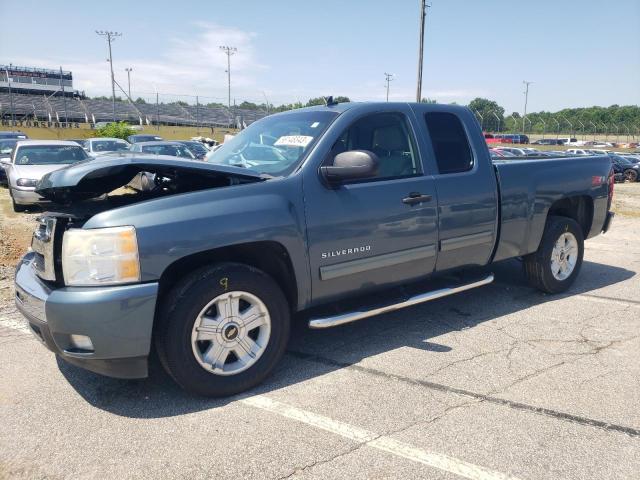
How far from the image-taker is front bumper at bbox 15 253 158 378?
281cm

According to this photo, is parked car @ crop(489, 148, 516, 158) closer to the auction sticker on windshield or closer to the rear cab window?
the rear cab window

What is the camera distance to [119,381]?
350cm

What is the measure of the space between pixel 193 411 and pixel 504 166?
11.2ft

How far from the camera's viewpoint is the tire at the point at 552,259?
5219 mm

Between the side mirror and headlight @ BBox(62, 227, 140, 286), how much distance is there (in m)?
1.36

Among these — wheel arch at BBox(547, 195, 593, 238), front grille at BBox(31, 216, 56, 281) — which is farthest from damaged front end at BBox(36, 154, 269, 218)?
wheel arch at BBox(547, 195, 593, 238)

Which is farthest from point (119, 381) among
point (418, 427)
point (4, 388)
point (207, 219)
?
point (418, 427)

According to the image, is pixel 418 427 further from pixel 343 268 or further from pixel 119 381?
pixel 119 381

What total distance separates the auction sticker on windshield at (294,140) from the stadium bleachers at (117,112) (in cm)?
5653

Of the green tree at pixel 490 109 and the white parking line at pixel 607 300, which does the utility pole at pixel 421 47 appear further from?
the green tree at pixel 490 109

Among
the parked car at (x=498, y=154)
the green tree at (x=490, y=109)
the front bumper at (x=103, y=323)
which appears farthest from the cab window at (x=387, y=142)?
the green tree at (x=490, y=109)

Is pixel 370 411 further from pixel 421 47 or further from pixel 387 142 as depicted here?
pixel 421 47

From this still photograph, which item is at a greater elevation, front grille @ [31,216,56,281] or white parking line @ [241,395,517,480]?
front grille @ [31,216,56,281]

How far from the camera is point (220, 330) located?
3193 millimetres
